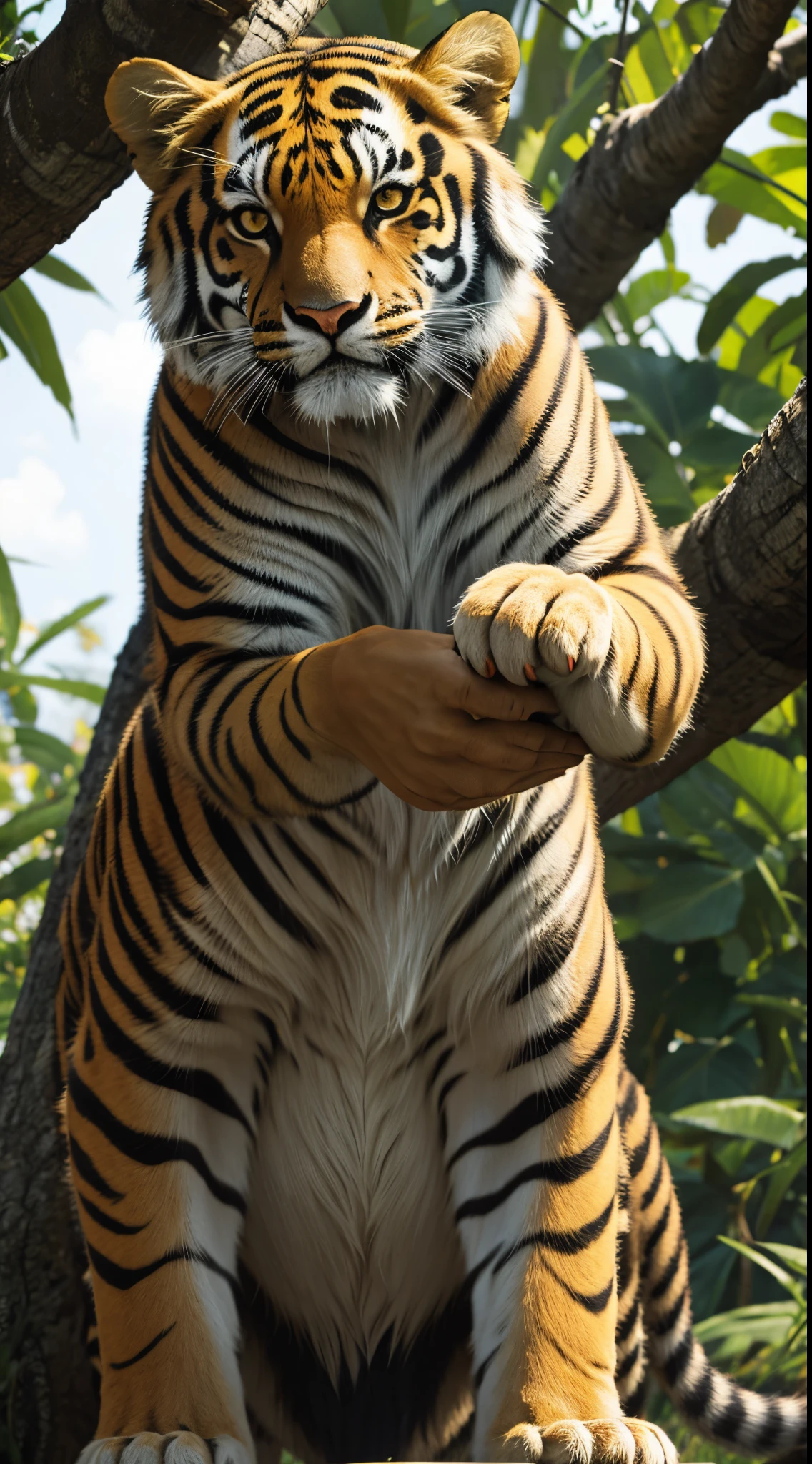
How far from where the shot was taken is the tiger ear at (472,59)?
1.28 m

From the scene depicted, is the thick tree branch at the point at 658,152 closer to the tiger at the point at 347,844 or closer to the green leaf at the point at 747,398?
the green leaf at the point at 747,398

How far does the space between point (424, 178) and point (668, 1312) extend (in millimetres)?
1499

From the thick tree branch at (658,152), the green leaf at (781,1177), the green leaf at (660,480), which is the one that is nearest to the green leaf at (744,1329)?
the green leaf at (781,1177)

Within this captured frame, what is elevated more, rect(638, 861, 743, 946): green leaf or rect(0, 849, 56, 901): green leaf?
rect(0, 849, 56, 901): green leaf

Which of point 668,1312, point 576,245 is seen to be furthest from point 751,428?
point 668,1312

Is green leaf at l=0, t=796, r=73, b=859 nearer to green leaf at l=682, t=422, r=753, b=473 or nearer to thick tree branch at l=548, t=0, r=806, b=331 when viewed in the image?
thick tree branch at l=548, t=0, r=806, b=331

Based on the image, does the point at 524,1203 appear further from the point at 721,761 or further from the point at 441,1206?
the point at 721,761

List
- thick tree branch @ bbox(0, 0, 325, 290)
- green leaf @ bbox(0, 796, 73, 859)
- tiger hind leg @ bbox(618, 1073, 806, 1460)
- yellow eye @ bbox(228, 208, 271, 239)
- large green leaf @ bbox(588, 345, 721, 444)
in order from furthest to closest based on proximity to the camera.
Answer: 1. large green leaf @ bbox(588, 345, 721, 444)
2. green leaf @ bbox(0, 796, 73, 859)
3. tiger hind leg @ bbox(618, 1073, 806, 1460)
4. thick tree branch @ bbox(0, 0, 325, 290)
5. yellow eye @ bbox(228, 208, 271, 239)

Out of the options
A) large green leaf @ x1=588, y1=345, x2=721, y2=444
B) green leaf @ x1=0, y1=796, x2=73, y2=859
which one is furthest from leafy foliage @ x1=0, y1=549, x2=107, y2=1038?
large green leaf @ x1=588, y1=345, x2=721, y2=444

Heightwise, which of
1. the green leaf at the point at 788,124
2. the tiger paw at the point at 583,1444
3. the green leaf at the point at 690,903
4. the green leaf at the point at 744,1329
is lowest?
the green leaf at the point at 744,1329

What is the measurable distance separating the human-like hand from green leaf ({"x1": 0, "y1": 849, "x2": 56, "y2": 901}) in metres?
2.16

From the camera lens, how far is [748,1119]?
9.25 ft

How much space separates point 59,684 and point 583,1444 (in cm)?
268

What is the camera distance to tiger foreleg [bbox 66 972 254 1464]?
1.23 metres
